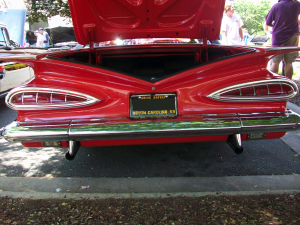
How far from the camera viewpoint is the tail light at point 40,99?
2.06m

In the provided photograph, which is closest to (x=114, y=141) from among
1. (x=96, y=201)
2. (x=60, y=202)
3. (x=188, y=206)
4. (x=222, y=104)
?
(x=96, y=201)

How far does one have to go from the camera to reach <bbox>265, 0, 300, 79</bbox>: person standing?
199 inches

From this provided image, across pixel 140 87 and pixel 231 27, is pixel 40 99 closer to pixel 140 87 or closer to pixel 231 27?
pixel 140 87

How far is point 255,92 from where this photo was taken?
2115 mm

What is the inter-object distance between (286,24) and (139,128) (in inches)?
184

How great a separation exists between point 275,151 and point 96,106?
2251 mm

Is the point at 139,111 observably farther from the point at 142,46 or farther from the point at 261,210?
the point at 142,46

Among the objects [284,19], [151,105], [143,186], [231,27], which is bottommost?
[143,186]

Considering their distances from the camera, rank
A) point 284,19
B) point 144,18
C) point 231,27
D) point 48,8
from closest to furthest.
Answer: point 144,18 < point 284,19 < point 231,27 < point 48,8

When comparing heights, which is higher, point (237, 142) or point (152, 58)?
point (152, 58)

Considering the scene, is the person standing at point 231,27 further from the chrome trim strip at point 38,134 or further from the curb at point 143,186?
the chrome trim strip at point 38,134

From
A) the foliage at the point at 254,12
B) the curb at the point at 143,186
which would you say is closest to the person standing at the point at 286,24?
the curb at the point at 143,186

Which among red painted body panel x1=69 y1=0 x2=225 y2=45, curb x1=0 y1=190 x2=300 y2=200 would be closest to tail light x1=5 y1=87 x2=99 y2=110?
curb x1=0 y1=190 x2=300 y2=200

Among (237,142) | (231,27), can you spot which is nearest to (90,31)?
(237,142)
